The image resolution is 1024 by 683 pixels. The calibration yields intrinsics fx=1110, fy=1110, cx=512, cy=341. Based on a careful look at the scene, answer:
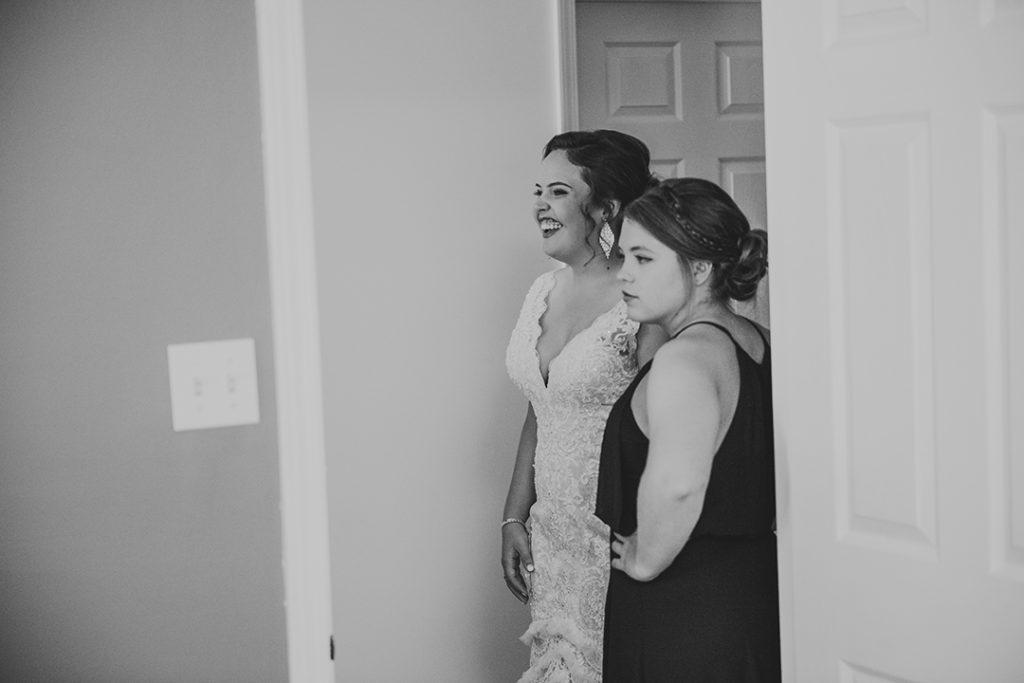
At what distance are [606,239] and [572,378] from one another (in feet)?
1.11

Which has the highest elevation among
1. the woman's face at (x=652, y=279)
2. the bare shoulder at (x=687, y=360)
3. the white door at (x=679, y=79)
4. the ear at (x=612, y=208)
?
the white door at (x=679, y=79)

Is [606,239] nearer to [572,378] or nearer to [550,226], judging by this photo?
[550,226]

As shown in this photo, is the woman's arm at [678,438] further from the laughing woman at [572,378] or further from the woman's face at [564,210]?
the woman's face at [564,210]

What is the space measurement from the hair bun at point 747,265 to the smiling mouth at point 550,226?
591 mm

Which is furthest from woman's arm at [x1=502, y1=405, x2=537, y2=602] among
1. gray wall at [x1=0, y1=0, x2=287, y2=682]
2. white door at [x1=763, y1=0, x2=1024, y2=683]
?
gray wall at [x1=0, y1=0, x2=287, y2=682]

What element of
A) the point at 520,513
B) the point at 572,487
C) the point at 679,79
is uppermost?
the point at 679,79

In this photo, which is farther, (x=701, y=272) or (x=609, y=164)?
(x=609, y=164)

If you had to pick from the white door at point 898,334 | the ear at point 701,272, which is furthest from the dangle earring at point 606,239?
the white door at point 898,334

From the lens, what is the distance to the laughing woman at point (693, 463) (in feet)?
5.70

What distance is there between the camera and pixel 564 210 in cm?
240

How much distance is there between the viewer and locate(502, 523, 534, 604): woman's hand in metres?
2.51

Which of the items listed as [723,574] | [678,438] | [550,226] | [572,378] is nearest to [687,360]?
[678,438]

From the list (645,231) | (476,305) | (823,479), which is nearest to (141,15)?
(645,231)

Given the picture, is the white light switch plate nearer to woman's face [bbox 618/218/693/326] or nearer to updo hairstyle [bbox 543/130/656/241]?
woman's face [bbox 618/218/693/326]
